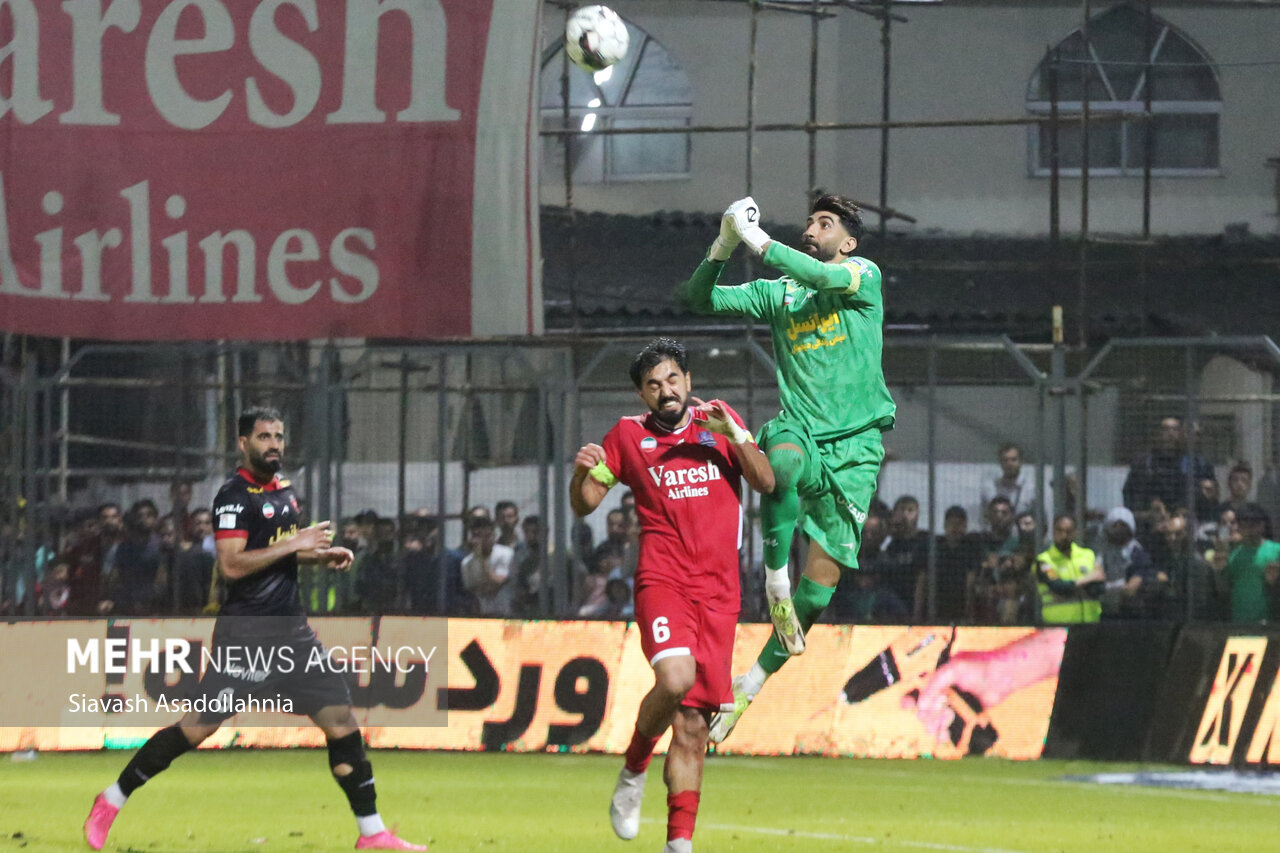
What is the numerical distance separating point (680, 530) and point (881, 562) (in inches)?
286

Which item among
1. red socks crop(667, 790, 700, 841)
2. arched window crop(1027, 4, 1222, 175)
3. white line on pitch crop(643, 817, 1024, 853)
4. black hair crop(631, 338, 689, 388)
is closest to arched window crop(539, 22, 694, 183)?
arched window crop(1027, 4, 1222, 175)

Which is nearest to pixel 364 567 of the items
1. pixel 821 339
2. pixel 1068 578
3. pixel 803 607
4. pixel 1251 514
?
pixel 1068 578

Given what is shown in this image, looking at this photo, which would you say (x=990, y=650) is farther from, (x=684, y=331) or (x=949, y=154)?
(x=949, y=154)

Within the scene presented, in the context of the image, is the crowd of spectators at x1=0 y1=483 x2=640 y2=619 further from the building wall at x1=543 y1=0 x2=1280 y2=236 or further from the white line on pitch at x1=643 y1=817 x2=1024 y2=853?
the building wall at x1=543 y1=0 x2=1280 y2=236

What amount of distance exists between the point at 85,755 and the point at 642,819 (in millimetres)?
5699

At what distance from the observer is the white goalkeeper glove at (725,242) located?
8945mm

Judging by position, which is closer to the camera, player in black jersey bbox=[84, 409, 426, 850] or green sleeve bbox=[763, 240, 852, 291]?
green sleeve bbox=[763, 240, 852, 291]

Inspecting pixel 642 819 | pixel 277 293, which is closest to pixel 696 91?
pixel 277 293

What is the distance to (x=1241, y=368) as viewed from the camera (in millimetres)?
16938

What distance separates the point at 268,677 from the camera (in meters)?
10.0

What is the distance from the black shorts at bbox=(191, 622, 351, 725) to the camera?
9.84 metres

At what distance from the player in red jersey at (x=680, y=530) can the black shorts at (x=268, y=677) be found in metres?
1.82

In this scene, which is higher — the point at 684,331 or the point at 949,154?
the point at 949,154

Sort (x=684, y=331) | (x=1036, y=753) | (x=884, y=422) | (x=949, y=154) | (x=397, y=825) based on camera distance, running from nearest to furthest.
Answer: (x=884, y=422), (x=397, y=825), (x=1036, y=753), (x=684, y=331), (x=949, y=154)
